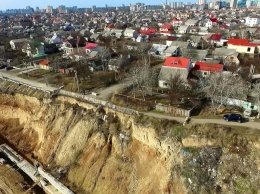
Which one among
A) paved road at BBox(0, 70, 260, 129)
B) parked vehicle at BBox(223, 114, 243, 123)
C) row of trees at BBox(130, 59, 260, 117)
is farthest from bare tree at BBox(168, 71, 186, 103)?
parked vehicle at BBox(223, 114, 243, 123)

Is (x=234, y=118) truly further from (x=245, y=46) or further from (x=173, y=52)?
(x=245, y=46)

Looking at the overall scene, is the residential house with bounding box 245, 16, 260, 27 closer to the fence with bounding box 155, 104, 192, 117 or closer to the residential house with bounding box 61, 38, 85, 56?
the residential house with bounding box 61, 38, 85, 56

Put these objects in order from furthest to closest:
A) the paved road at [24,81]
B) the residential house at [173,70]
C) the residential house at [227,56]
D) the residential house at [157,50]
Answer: the residential house at [157,50] < the residential house at [227,56] < the paved road at [24,81] < the residential house at [173,70]

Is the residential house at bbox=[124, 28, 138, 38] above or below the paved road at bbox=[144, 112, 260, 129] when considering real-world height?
above

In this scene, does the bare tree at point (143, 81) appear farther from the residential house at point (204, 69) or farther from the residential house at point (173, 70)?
the residential house at point (204, 69)

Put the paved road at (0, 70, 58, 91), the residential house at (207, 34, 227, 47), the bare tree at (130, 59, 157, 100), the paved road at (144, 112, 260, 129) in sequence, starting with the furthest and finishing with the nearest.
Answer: the residential house at (207, 34, 227, 47)
the paved road at (0, 70, 58, 91)
the bare tree at (130, 59, 157, 100)
the paved road at (144, 112, 260, 129)

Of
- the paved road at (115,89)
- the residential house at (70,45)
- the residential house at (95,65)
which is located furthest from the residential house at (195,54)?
the residential house at (70,45)
